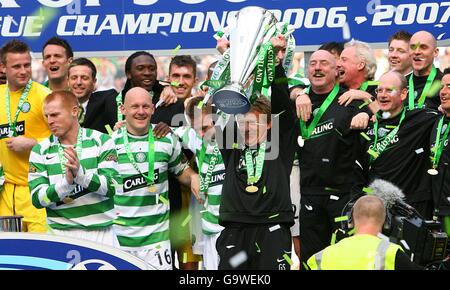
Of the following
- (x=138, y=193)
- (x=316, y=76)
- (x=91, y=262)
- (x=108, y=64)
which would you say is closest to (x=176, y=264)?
(x=138, y=193)

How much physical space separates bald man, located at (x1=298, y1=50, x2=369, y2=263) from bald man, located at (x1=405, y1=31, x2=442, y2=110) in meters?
0.57

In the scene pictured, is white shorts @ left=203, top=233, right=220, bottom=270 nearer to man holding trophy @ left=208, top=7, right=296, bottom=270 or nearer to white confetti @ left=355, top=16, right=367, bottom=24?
man holding trophy @ left=208, top=7, right=296, bottom=270

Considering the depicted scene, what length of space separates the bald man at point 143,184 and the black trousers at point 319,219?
2.97ft

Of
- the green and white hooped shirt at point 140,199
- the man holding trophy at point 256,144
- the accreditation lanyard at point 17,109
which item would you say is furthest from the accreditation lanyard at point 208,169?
the accreditation lanyard at point 17,109

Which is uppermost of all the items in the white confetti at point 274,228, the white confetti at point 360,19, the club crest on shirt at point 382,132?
the white confetti at point 360,19

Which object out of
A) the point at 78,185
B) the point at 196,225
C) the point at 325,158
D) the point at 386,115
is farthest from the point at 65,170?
the point at 386,115

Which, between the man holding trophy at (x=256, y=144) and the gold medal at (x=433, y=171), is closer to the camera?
the man holding trophy at (x=256, y=144)

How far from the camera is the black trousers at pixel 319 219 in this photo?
9.20 meters

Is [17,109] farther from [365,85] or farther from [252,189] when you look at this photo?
[365,85]

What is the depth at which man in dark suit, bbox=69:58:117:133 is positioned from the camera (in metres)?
9.91

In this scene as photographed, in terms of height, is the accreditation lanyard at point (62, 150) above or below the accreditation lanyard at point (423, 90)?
below

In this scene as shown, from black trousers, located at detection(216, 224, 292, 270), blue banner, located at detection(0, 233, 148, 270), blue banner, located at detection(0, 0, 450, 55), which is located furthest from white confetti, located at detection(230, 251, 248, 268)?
blue banner, located at detection(0, 0, 450, 55)

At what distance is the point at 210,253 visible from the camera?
9453 millimetres

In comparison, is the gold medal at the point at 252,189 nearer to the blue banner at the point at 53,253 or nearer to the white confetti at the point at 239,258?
the white confetti at the point at 239,258
